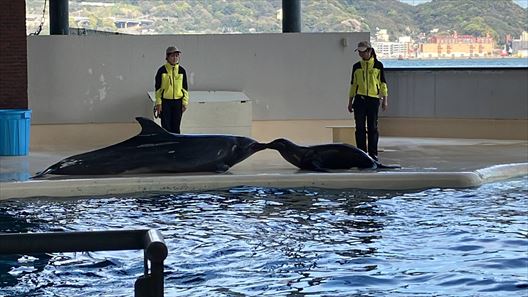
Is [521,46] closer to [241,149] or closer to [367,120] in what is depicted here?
[367,120]

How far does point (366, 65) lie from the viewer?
485 inches

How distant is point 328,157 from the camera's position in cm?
1183

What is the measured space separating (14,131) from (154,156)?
121 inches

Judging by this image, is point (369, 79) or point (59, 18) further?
point (59, 18)

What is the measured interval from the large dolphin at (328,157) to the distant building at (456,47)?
1417 centimetres

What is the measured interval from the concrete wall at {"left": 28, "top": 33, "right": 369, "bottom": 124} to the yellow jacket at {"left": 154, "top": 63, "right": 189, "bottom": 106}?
306 cm

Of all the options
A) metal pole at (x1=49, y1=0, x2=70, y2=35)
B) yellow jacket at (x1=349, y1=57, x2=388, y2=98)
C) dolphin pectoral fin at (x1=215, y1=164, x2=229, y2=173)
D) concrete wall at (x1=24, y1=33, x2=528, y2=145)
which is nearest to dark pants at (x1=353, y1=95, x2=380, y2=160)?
yellow jacket at (x1=349, y1=57, x2=388, y2=98)

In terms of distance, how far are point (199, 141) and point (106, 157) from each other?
1218 millimetres

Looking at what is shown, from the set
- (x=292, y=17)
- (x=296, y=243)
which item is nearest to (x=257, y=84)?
(x=292, y=17)

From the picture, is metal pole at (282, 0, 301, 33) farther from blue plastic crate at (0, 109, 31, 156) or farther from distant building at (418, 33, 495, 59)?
distant building at (418, 33, 495, 59)

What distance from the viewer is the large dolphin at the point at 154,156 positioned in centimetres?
1125

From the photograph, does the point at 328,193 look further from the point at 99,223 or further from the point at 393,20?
the point at 393,20

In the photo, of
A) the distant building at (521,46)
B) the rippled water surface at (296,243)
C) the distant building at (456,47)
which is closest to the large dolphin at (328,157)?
the rippled water surface at (296,243)

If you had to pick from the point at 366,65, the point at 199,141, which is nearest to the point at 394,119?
the point at 366,65
